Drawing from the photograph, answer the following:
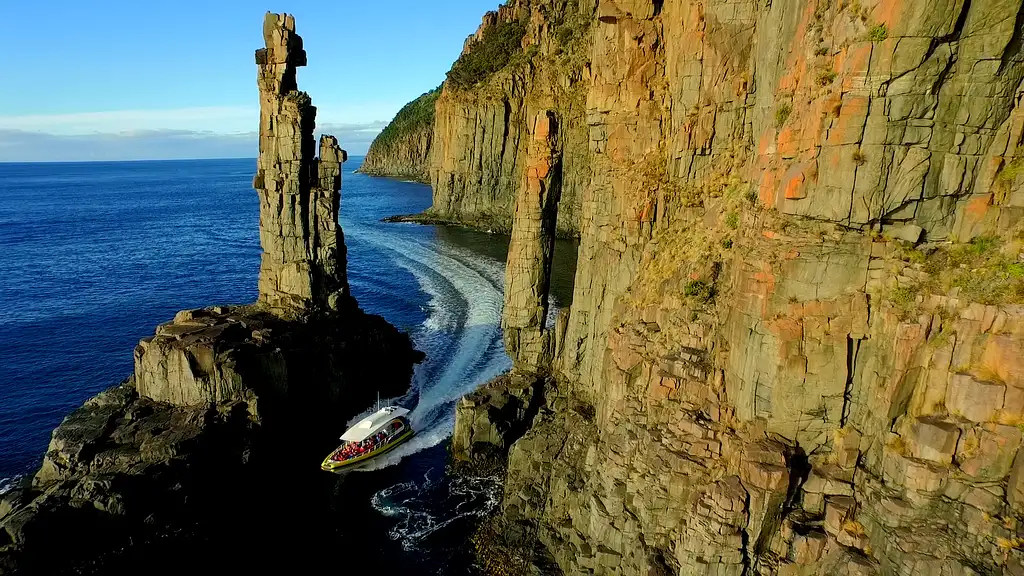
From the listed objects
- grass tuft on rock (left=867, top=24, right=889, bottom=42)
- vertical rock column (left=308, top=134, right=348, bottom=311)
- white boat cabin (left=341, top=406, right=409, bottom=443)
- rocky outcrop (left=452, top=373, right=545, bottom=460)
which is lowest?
white boat cabin (left=341, top=406, right=409, bottom=443)

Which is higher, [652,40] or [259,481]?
[652,40]

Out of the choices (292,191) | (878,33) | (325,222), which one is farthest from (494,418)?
(878,33)

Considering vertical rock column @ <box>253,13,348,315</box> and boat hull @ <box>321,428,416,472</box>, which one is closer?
boat hull @ <box>321,428,416,472</box>

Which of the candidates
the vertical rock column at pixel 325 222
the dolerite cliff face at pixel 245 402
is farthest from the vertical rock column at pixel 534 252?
the vertical rock column at pixel 325 222

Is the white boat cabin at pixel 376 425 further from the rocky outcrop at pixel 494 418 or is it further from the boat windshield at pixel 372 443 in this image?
the rocky outcrop at pixel 494 418

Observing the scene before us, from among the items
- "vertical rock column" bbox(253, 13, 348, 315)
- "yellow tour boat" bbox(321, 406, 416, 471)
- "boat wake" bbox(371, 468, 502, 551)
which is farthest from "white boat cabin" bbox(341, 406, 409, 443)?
"vertical rock column" bbox(253, 13, 348, 315)

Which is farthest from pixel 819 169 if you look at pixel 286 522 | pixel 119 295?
pixel 119 295

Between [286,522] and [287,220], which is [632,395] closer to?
[286,522]

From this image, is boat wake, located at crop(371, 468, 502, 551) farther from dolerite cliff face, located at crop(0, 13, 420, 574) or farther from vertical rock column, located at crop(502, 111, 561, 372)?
vertical rock column, located at crop(502, 111, 561, 372)
